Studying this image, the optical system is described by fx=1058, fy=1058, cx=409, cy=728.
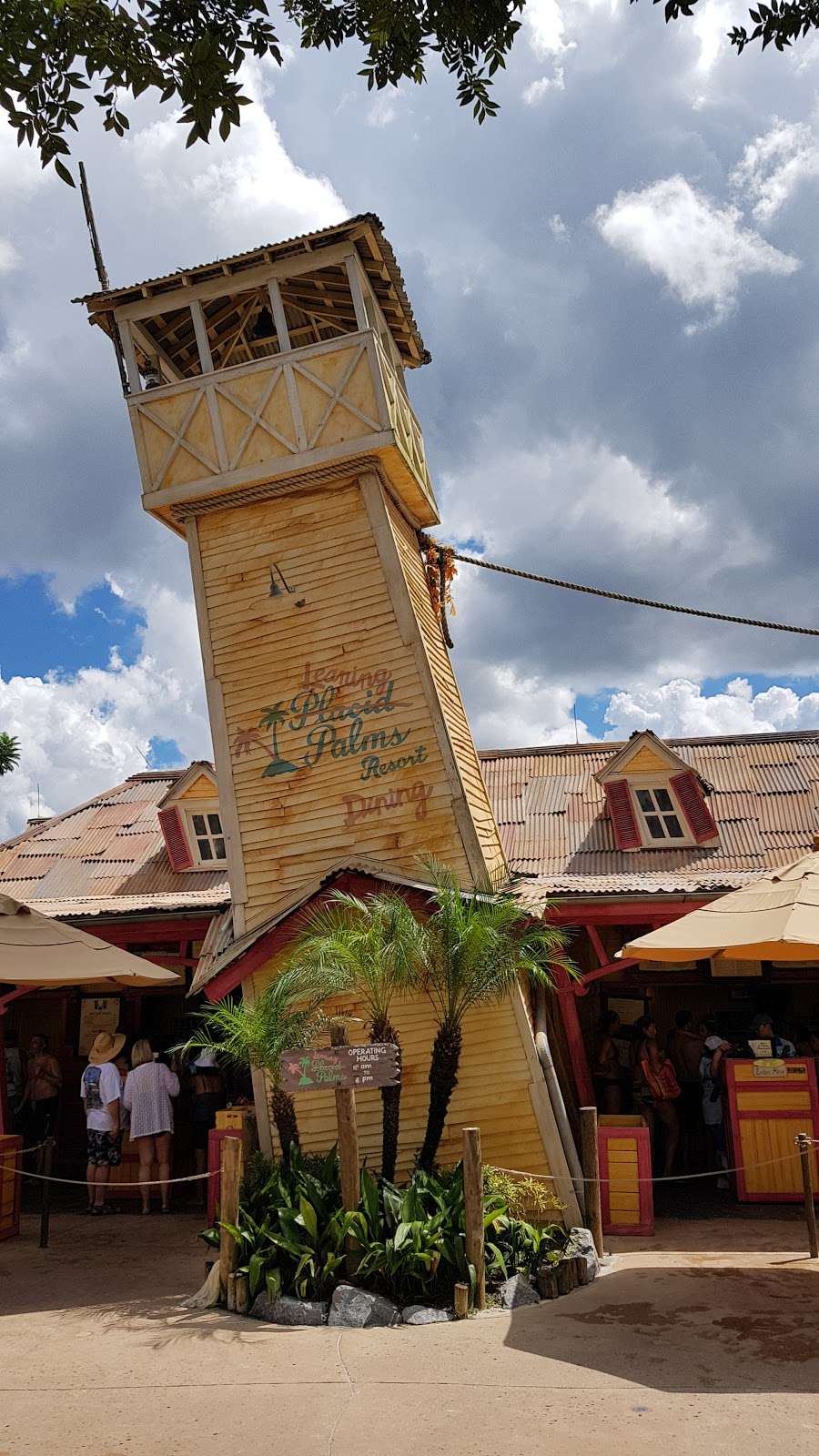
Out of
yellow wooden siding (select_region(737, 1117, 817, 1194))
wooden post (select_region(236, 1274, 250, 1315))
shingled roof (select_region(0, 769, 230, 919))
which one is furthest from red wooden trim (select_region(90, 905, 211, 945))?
→ yellow wooden siding (select_region(737, 1117, 817, 1194))

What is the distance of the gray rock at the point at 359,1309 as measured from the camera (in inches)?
279

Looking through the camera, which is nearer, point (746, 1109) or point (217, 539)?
point (746, 1109)

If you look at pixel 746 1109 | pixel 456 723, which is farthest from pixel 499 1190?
pixel 456 723

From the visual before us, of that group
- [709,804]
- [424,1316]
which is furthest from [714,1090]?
[709,804]

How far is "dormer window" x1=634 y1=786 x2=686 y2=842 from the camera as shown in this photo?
15.5m

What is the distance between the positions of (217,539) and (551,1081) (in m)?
7.06

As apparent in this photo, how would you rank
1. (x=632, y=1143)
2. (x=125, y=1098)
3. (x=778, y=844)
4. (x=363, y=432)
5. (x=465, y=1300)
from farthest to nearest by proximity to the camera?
(x=778, y=844) → (x=363, y=432) → (x=125, y=1098) → (x=632, y=1143) → (x=465, y=1300)

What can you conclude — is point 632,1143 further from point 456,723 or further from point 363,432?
point 363,432

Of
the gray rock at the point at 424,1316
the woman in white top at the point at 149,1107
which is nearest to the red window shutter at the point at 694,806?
the woman in white top at the point at 149,1107

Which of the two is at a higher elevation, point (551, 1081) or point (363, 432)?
point (363, 432)

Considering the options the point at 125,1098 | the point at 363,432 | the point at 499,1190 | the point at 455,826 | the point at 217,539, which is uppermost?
the point at 363,432

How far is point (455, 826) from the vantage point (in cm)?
1074

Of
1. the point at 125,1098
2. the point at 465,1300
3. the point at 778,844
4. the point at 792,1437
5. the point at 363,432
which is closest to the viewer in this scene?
the point at 792,1437

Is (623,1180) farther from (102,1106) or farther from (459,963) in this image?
(102,1106)
